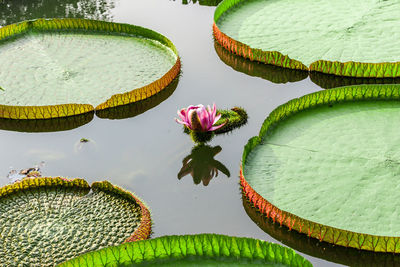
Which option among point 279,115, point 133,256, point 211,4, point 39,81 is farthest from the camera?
point 211,4

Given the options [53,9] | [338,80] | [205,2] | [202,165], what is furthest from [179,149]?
[53,9]

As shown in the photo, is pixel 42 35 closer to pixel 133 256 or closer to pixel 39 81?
pixel 39 81

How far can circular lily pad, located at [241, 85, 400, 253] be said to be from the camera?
253cm

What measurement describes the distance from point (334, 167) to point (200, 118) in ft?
2.51

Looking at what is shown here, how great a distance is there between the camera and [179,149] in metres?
3.22

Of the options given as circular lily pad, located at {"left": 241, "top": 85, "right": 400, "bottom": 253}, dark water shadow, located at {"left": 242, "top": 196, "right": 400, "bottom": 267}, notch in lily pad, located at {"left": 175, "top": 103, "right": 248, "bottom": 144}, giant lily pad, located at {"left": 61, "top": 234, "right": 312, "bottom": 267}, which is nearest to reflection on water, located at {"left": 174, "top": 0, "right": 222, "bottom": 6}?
notch in lily pad, located at {"left": 175, "top": 103, "right": 248, "bottom": 144}

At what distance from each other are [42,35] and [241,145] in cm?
216

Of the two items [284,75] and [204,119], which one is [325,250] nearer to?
[204,119]

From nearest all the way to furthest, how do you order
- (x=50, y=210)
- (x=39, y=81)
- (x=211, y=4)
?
(x=50, y=210), (x=39, y=81), (x=211, y=4)

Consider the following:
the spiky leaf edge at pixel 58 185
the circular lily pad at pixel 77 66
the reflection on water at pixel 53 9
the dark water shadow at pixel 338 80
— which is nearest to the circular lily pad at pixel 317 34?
the dark water shadow at pixel 338 80

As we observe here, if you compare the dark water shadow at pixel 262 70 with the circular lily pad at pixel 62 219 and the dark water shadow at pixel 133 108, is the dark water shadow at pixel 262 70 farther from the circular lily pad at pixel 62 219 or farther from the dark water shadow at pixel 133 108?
the circular lily pad at pixel 62 219

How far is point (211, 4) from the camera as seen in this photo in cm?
513

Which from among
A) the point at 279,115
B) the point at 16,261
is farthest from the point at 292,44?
the point at 16,261

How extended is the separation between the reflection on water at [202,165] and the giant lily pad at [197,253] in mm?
675
